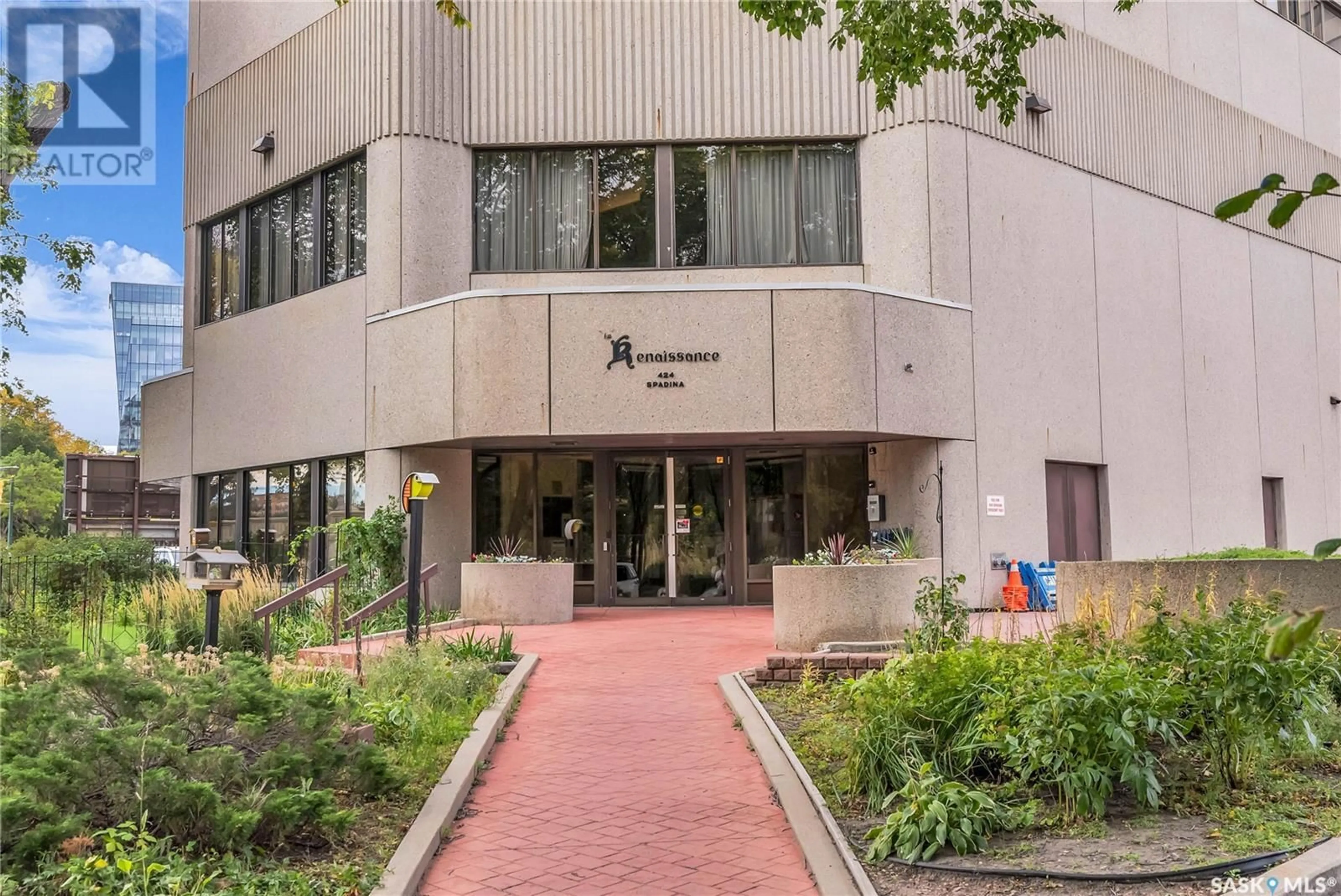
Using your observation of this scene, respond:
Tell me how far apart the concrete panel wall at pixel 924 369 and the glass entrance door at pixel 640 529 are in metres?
4.08

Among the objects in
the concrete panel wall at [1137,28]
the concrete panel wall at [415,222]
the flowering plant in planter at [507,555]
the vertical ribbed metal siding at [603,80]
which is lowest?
the flowering plant in planter at [507,555]

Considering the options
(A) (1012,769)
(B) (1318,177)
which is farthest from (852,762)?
(B) (1318,177)

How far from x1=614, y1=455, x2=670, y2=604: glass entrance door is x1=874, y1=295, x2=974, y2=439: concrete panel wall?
13.4ft

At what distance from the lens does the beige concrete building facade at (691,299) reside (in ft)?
57.8

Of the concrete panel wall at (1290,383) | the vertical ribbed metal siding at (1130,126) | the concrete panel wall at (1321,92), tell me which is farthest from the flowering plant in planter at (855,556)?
the concrete panel wall at (1321,92)

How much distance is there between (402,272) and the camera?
62.5 ft

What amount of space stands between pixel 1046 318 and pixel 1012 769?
1511 centimetres

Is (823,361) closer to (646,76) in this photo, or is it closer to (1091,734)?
(646,76)

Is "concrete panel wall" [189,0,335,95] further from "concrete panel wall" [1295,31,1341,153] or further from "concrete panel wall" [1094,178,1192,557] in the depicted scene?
"concrete panel wall" [1295,31,1341,153]

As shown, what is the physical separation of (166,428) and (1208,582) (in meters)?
21.4

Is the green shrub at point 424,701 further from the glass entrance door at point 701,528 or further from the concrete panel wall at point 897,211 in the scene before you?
the concrete panel wall at point 897,211

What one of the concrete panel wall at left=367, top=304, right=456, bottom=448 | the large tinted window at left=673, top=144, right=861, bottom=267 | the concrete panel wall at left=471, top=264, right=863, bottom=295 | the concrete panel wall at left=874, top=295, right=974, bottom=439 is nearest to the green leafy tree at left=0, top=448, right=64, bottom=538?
the concrete panel wall at left=367, top=304, right=456, bottom=448

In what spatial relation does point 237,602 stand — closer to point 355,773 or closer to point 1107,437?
point 355,773

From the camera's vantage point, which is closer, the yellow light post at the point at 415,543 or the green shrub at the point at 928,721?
the green shrub at the point at 928,721
